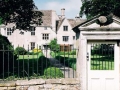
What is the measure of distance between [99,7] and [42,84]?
950 inches

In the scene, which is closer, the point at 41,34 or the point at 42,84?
the point at 42,84

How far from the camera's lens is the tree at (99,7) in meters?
30.6

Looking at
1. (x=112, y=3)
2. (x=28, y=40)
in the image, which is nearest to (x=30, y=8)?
(x=112, y=3)

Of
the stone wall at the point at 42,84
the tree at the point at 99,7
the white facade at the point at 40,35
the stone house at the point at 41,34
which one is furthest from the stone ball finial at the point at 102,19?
the white facade at the point at 40,35

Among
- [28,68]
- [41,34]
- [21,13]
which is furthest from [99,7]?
[28,68]

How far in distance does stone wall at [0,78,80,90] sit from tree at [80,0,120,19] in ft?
67.6

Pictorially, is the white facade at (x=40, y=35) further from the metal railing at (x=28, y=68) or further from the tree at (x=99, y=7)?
the metal railing at (x=28, y=68)

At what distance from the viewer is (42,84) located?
31.0 ft

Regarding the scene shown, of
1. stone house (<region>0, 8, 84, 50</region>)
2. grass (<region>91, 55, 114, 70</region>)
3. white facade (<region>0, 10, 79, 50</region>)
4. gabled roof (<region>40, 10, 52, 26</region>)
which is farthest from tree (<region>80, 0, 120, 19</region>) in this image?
gabled roof (<region>40, 10, 52, 26</region>)

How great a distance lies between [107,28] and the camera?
30.7 ft

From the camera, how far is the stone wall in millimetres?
9289

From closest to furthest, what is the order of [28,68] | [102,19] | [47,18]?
[102,19]
[28,68]
[47,18]

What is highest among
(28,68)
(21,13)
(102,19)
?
(21,13)

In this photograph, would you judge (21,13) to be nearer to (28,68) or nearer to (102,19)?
(28,68)
